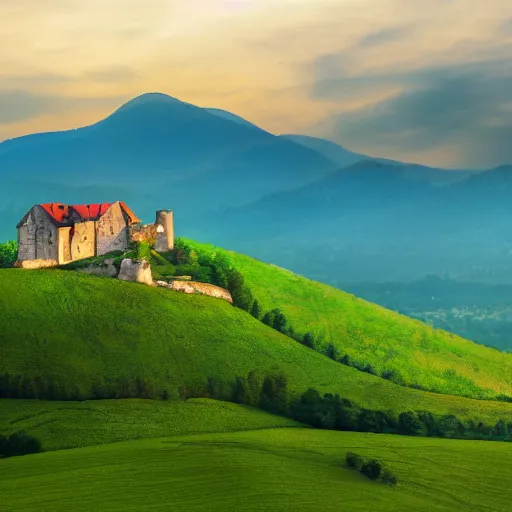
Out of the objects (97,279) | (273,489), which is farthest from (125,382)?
(273,489)

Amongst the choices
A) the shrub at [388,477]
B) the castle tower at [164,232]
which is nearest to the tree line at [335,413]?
the shrub at [388,477]

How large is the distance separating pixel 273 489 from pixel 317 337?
74.7 metres

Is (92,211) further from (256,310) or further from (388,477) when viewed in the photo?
(388,477)

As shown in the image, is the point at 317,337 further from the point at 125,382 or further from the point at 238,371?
the point at 125,382

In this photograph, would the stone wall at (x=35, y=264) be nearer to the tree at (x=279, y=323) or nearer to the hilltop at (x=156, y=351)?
the hilltop at (x=156, y=351)

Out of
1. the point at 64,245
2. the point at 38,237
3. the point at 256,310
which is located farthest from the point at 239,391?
the point at 38,237

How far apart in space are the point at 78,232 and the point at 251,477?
66670mm

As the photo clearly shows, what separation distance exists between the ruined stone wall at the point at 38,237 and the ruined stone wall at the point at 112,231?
300 inches

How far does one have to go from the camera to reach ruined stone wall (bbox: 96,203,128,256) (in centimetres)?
13650

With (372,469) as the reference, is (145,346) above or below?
above

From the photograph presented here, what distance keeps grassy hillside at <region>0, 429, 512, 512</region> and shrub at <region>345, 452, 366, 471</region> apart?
30.8 inches

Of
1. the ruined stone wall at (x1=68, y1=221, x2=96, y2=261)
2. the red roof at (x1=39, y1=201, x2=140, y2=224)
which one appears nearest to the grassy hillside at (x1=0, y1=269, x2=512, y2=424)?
the ruined stone wall at (x1=68, y1=221, x2=96, y2=261)

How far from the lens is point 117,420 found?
94.1 m

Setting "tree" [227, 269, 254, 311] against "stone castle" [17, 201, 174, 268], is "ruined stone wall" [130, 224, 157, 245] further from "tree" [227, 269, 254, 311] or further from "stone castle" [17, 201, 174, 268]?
"tree" [227, 269, 254, 311]
